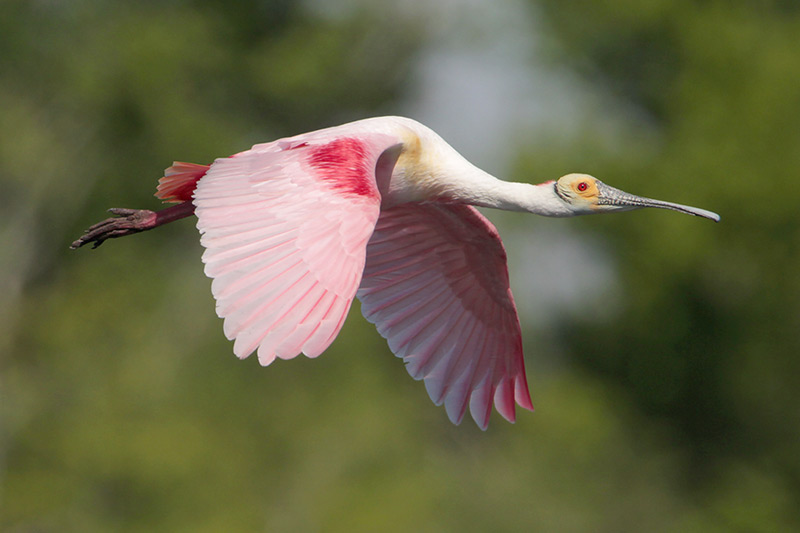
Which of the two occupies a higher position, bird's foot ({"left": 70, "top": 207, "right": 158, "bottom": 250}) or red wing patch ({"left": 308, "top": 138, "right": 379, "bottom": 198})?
red wing patch ({"left": 308, "top": 138, "right": 379, "bottom": 198})

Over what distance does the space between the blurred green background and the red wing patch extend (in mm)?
8233

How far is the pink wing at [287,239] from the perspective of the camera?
5.73m

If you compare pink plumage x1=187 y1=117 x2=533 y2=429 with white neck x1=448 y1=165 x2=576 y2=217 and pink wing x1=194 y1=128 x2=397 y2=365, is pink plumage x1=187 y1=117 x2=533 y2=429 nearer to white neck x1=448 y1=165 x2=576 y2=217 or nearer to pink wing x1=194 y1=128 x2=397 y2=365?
pink wing x1=194 y1=128 x2=397 y2=365

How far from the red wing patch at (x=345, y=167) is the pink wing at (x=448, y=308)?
1.69 meters

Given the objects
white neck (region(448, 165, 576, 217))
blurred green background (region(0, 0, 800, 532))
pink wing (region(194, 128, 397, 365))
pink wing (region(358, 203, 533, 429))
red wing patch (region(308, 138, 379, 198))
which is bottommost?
blurred green background (region(0, 0, 800, 532))

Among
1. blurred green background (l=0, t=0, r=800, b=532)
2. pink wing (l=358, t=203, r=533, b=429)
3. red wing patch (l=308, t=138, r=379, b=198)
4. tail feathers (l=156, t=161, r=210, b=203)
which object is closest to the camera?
red wing patch (l=308, t=138, r=379, b=198)

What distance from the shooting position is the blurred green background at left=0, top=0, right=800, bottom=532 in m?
15.4

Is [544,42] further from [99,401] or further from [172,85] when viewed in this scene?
[99,401]

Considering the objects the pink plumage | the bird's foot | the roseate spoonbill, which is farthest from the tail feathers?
the pink plumage

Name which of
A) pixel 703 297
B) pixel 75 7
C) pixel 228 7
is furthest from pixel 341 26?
pixel 703 297

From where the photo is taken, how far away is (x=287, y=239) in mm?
6098

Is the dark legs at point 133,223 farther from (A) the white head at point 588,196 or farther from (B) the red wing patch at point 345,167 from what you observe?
(A) the white head at point 588,196

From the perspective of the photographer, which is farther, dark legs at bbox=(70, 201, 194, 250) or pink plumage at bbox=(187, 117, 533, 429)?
dark legs at bbox=(70, 201, 194, 250)

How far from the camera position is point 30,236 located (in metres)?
18.0
